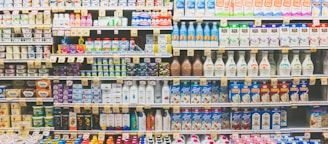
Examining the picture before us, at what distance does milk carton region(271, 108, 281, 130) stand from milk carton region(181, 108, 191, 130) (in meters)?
1.11

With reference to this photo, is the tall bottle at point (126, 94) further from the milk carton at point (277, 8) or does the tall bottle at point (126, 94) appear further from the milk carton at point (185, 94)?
the milk carton at point (277, 8)

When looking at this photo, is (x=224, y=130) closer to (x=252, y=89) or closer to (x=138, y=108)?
(x=252, y=89)

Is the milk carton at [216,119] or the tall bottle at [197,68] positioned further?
the milk carton at [216,119]

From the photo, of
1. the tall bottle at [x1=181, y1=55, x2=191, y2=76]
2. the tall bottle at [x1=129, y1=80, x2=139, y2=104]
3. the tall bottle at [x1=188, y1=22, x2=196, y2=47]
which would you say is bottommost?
the tall bottle at [x1=129, y1=80, x2=139, y2=104]

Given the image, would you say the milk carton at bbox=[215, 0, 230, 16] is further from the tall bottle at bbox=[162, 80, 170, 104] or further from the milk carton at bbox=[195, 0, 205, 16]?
the tall bottle at bbox=[162, 80, 170, 104]

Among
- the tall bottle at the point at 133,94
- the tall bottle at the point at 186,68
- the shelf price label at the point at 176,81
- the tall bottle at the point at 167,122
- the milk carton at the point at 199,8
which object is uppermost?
the milk carton at the point at 199,8

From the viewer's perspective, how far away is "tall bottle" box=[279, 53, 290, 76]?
16.9 ft

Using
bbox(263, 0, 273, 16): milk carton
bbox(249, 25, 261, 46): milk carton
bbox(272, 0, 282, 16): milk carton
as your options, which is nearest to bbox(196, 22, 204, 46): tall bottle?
bbox(249, 25, 261, 46): milk carton

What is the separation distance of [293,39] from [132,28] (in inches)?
82.2

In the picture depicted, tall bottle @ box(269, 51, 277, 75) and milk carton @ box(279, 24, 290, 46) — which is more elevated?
milk carton @ box(279, 24, 290, 46)

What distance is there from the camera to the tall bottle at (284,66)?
5156 millimetres

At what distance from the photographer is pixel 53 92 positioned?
518 cm

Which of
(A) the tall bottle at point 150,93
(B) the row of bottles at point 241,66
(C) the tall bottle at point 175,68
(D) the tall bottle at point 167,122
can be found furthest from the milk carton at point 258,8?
(D) the tall bottle at point 167,122

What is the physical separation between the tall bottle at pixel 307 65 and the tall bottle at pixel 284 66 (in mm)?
216
